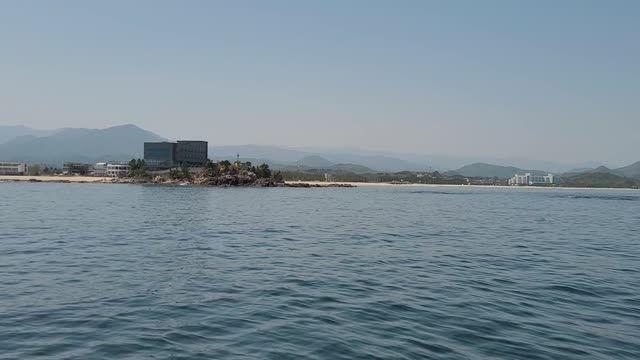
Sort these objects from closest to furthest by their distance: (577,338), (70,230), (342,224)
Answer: (577,338) < (70,230) < (342,224)

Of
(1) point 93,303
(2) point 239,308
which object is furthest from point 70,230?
(2) point 239,308

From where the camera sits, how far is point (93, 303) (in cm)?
2069

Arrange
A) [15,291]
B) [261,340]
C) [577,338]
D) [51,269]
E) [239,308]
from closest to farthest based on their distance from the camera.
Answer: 1. [261,340]
2. [577,338]
3. [239,308]
4. [15,291]
5. [51,269]

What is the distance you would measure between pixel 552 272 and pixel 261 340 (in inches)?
922

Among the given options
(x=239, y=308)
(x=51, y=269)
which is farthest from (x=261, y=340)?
(x=51, y=269)

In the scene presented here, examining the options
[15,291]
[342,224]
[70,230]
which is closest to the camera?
[15,291]

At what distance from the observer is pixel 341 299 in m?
22.6

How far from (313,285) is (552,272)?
17.1 meters

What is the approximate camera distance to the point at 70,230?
49.3 meters

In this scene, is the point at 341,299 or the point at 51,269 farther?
the point at 51,269

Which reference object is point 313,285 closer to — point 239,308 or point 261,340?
point 239,308

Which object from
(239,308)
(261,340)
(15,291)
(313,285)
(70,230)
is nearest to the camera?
A: (261,340)

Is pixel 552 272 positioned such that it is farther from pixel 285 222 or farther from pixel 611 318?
pixel 285 222

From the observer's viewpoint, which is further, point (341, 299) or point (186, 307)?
point (341, 299)
